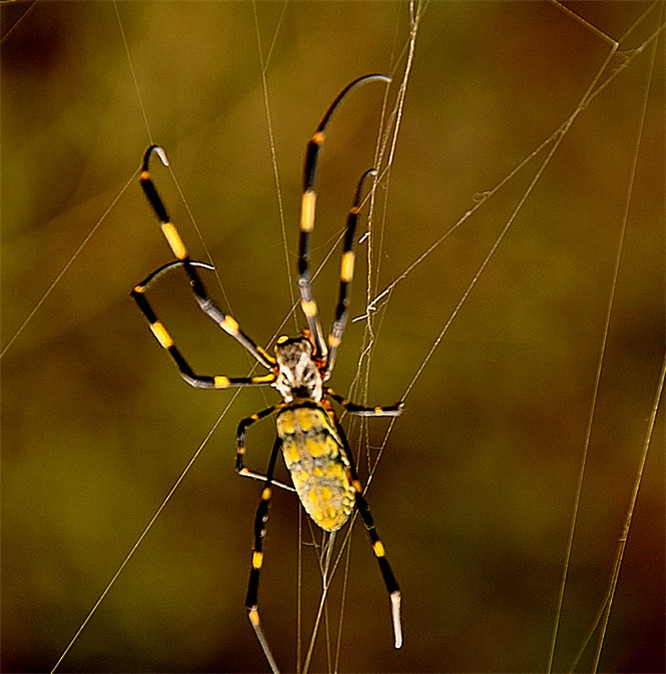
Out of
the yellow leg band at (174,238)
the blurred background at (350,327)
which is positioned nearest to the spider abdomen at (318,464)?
the yellow leg band at (174,238)

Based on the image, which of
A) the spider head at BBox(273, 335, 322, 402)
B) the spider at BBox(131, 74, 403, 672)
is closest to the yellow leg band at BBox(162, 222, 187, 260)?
the spider at BBox(131, 74, 403, 672)

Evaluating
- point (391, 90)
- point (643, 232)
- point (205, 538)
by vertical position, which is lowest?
point (205, 538)

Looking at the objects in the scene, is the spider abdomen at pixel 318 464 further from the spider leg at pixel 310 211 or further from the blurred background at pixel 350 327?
the blurred background at pixel 350 327

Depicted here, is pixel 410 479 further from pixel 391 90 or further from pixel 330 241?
pixel 391 90

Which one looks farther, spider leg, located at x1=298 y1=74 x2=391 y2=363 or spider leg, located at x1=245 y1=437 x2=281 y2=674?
spider leg, located at x1=245 y1=437 x2=281 y2=674

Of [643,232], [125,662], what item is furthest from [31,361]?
[643,232]

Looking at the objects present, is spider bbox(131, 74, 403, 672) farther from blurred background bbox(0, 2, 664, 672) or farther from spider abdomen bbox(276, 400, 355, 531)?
blurred background bbox(0, 2, 664, 672)
